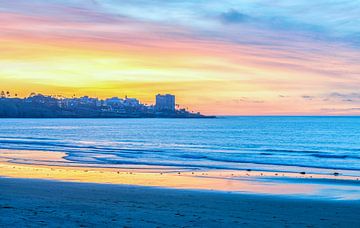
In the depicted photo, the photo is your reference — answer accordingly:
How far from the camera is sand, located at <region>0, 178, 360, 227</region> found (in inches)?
576

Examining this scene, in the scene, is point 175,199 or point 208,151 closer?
point 175,199

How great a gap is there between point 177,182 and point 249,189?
426cm

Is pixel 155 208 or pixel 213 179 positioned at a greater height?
pixel 155 208

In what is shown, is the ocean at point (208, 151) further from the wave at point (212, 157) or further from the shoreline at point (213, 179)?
the shoreline at point (213, 179)

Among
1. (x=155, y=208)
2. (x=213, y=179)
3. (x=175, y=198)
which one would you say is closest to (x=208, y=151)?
(x=213, y=179)

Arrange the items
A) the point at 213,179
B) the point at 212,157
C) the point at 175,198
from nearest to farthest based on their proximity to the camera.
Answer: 1. the point at 175,198
2. the point at 213,179
3. the point at 212,157

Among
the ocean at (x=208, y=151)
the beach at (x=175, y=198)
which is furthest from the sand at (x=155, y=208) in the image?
the ocean at (x=208, y=151)

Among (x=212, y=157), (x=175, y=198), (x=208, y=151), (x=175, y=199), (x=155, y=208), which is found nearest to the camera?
(x=155, y=208)

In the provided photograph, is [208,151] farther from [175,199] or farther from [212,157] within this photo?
[175,199]

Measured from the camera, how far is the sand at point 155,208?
1464cm

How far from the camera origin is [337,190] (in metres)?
24.8

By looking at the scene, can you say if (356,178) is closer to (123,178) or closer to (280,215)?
(123,178)

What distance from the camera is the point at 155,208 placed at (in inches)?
685

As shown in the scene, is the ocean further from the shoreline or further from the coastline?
the coastline
